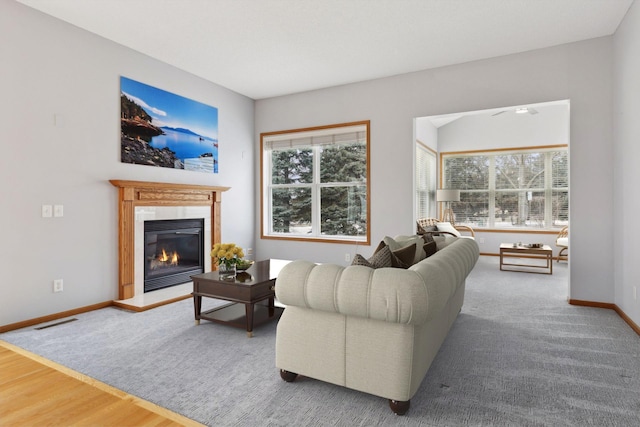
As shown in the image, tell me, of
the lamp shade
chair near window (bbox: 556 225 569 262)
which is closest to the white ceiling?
the lamp shade

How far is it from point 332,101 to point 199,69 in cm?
195

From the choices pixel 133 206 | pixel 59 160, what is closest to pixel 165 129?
pixel 133 206

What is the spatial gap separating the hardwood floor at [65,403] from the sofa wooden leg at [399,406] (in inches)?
39.1

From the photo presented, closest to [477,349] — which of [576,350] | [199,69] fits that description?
[576,350]

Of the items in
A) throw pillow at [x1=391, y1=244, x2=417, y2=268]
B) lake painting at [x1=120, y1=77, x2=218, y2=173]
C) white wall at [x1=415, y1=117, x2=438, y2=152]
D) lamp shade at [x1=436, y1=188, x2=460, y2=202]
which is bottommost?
throw pillow at [x1=391, y1=244, x2=417, y2=268]

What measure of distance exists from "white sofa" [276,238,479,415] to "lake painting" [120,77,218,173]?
3252mm

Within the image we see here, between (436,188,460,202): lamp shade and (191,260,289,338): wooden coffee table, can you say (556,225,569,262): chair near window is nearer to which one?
(436,188,460,202): lamp shade

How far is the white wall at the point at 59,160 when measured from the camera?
3.31 metres

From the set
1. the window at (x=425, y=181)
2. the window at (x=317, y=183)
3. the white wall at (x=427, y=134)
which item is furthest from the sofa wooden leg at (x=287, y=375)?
the white wall at (x=427, y=134)

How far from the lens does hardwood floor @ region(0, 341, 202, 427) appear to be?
6.17 feet

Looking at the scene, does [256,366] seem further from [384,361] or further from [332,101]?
[332,101]

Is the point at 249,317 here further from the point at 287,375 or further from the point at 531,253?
the point at 531,253

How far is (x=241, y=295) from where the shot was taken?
3107mm

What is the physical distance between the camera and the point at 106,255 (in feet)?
13.5
